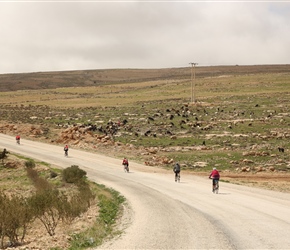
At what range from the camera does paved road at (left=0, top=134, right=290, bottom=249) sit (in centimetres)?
1489

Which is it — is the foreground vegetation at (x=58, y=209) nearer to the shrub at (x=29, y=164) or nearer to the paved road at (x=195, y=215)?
the paved road at (x=195, y=215)

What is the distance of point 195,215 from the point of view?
19734 mm

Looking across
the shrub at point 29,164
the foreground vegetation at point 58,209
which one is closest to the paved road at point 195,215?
the foreground vegetation at point 58,209

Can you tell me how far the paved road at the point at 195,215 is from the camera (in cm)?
1489

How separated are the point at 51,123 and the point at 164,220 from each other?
60.4m

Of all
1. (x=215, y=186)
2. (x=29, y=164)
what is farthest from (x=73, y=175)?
(x=215, y=186)

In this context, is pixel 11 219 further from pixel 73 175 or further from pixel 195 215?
pixel 73 175

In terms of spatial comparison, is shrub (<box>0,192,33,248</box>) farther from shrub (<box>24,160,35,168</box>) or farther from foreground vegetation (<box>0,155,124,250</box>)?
shrub (<box>24,160,35,168</box>)

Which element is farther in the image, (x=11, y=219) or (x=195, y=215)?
(x=195, y=215)

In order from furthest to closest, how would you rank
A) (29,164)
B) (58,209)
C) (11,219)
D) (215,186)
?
(29,164)
(215,186)
(58,209)
(11,219)

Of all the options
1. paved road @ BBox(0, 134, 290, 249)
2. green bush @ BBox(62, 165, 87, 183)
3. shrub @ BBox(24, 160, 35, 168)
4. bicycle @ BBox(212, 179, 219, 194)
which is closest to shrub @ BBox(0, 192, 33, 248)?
paved road @ BBox(0, 134, 290, 249)

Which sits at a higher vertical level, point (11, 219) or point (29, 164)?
point (11, 219)

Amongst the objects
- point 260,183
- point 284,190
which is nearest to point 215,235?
point 284,190

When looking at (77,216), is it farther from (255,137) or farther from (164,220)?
(255,137)
